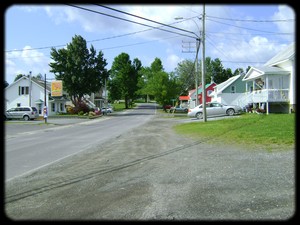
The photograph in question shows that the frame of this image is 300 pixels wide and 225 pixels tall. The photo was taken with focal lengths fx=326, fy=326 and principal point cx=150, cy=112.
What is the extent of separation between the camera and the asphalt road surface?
195 inches

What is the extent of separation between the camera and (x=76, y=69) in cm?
5709

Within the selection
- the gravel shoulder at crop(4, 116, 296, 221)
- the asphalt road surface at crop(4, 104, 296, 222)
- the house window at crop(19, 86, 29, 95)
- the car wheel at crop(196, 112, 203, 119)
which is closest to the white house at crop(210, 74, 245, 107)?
the car wheel at crop(196, 112, 203, 119)

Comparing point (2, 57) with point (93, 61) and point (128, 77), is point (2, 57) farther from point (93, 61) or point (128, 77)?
point (128, 77)

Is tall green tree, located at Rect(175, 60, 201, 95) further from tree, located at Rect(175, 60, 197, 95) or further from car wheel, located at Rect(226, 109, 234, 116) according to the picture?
car wheel, located at Rect(226, 109, 234, 116)

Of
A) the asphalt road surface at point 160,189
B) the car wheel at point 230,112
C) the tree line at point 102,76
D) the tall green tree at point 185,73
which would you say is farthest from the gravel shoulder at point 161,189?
the tall green tree at point 185,73

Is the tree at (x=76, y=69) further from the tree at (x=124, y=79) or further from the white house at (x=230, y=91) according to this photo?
the tree at (x=124, y=79)

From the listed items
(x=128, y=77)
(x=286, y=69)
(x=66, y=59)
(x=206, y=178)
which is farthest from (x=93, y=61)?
(x=206, y=178)

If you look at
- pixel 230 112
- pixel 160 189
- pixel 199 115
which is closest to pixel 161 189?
pixel 160 189

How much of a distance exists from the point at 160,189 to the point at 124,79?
10035cm

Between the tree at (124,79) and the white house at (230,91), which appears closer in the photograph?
the white house at (230,91)

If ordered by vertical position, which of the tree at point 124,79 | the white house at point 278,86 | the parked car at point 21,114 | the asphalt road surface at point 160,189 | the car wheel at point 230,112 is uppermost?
the tree at point 124,79

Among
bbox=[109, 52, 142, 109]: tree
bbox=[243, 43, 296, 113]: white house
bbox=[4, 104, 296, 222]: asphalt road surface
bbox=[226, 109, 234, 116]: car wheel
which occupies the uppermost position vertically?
bbox=[109, 52, 142, 109]: tree

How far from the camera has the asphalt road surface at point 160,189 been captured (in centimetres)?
495

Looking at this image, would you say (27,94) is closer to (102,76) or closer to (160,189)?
(102,76)
